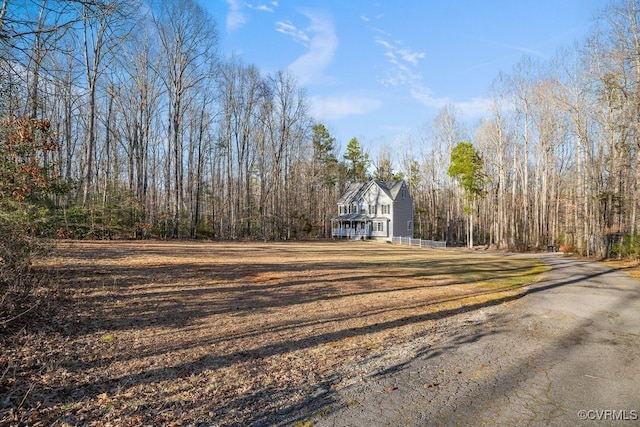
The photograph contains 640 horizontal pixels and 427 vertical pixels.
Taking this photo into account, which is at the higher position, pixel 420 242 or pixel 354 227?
pixel 354 227

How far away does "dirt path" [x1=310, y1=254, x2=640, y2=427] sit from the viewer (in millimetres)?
3527

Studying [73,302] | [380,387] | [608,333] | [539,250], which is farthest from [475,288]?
[539,250]

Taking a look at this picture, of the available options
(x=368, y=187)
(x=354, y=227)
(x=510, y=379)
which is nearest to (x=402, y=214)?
(x=368, y=187)

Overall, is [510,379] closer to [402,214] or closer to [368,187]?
[402,214]

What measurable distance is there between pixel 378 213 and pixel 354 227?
416cm

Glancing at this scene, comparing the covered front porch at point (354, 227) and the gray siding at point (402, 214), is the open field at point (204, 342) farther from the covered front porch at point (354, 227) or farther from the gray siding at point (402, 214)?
the covered front porch at point (354, 227)

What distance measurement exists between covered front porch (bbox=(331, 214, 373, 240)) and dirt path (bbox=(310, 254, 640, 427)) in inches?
1392

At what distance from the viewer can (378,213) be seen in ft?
140

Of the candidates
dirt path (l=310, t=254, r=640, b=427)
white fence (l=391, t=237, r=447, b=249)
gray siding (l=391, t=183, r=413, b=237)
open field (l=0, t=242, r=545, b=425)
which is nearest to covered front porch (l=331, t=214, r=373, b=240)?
gray siding (l=391, t=183, r=413, b=237)

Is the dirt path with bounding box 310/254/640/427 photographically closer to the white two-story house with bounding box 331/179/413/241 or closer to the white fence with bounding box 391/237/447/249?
the white fence with bounding box 391/237/447/249

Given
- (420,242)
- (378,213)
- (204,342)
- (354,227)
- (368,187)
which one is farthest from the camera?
(354,227)

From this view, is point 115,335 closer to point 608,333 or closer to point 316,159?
point 608,333

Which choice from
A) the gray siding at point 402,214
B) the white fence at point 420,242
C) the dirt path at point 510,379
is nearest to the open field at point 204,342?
the dirt path at point 510,379

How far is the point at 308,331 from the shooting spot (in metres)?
6.47
